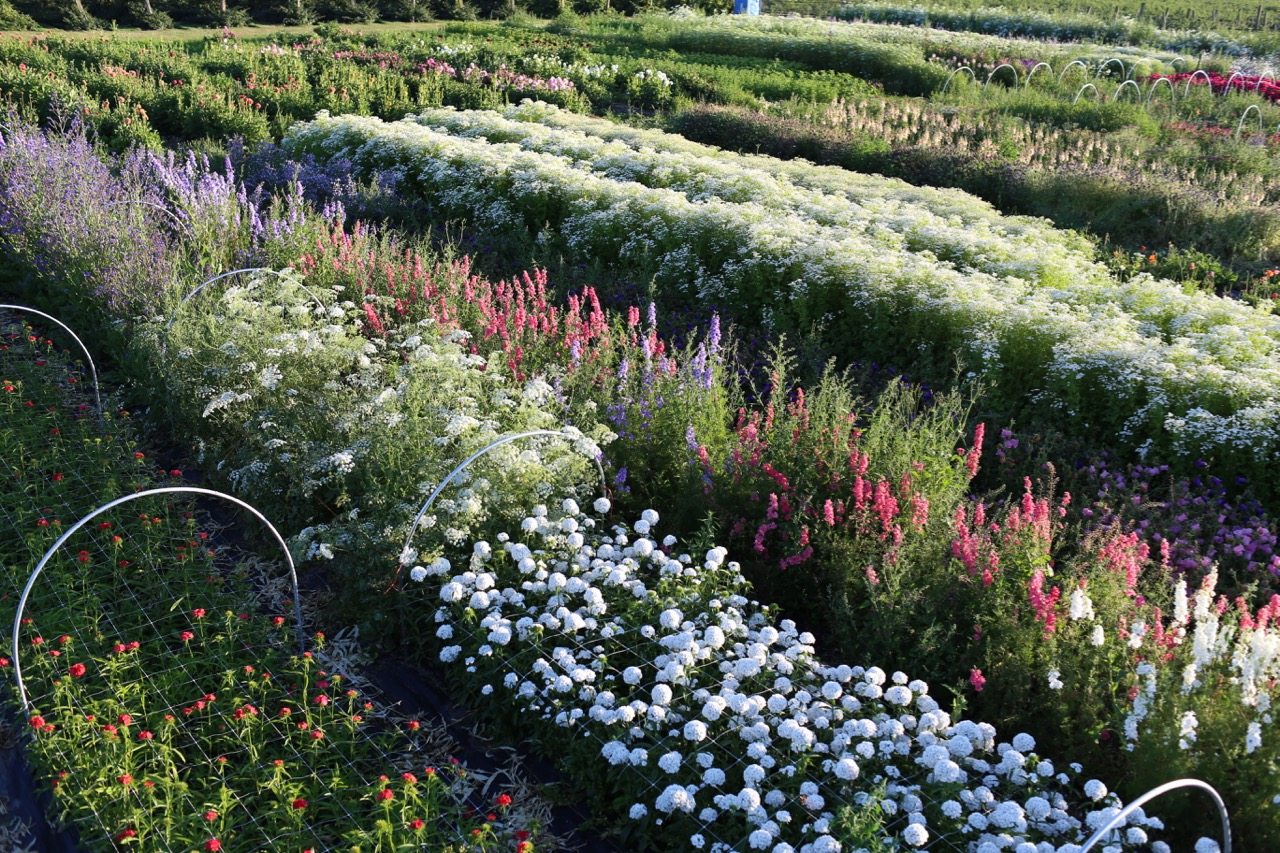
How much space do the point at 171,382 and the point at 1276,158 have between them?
13665 millimetres

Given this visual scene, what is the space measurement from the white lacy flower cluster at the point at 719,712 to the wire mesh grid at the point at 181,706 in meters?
0.57

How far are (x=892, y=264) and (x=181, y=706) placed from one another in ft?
17.8

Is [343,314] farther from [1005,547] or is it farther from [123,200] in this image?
[1005,547]

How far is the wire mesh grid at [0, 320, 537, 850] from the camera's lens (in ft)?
12.6

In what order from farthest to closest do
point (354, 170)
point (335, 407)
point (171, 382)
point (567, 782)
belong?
1. point (354, 170)
2. point (171, 382)
3. point (335, 407)
4. point (567, 782)

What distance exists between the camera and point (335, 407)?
5988 mm

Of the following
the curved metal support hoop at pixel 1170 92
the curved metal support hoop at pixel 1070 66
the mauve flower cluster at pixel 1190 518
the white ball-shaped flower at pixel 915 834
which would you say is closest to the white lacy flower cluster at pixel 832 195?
the mauve flower cluster at pixel 1190 518

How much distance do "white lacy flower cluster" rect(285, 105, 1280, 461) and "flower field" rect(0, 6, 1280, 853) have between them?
4 centimetres

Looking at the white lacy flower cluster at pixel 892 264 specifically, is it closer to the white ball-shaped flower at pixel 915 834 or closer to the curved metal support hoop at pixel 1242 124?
the white ball-shaped flower at pixel 915 834

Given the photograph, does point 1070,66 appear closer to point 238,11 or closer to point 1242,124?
point 1242,124

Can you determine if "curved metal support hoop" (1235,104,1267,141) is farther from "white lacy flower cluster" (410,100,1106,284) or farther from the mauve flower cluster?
the mauve flower cluster

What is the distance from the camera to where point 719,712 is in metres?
3.81

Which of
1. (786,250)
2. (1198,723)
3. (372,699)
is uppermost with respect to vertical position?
(786,250)

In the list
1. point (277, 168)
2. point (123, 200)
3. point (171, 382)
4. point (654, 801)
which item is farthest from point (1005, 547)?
point (277, 168)
